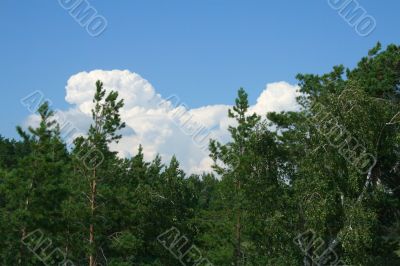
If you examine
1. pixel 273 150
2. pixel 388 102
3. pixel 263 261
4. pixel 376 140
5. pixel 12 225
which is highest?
pixel 388 102

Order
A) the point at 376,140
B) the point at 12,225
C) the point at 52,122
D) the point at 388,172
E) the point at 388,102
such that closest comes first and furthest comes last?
the point at 12,225, the point at 52,122, the point at 376,140, the point at 388,102, the point at 388,172

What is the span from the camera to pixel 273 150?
2795 centimetres

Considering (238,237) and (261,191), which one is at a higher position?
(261,191)

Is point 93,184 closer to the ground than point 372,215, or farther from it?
closer to the ground

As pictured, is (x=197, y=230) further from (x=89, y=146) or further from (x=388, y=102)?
(x=388, y=102)

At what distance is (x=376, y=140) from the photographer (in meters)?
24.4

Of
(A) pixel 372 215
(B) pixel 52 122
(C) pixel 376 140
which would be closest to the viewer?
(B) pixel 52 122

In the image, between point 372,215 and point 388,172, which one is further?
point 388,172

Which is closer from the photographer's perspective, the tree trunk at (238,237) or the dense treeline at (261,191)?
the dense treeline at (261,191)

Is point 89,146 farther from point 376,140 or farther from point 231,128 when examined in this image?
point 376,140

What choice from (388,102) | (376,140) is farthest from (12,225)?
(388,102)

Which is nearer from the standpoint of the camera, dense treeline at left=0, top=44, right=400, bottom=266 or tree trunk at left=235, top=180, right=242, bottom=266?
dense treeline at left=0, top=44, right=400, bottom=266

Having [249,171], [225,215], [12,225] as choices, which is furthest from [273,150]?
[12,225]

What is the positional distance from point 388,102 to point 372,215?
21.6ft
